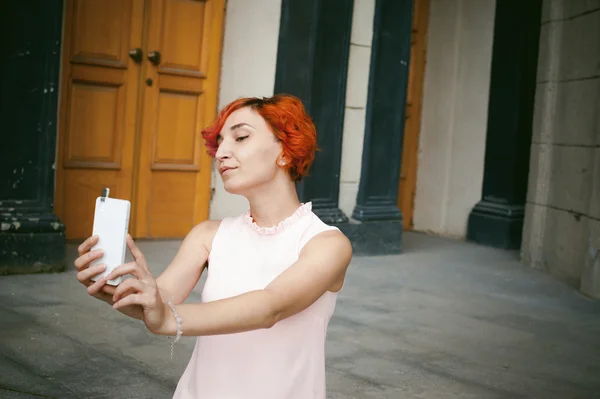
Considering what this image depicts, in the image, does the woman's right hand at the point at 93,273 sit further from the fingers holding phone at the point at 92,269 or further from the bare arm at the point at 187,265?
the bare arm at the point at 187,265

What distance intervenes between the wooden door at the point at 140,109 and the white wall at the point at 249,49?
0.10 m

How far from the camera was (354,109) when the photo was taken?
723 cm

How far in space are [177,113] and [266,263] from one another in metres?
5.32

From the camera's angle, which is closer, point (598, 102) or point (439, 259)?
point (598, 102)

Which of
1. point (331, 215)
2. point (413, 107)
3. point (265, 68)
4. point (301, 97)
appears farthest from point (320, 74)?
point (413, 107)

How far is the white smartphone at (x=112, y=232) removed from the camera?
1.45m

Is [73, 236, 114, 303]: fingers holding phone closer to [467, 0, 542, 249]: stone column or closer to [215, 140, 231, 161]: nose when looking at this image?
[215, 140, 231, 161]: nose

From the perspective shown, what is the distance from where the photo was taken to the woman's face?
6.02 feet

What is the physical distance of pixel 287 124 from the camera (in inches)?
73.1

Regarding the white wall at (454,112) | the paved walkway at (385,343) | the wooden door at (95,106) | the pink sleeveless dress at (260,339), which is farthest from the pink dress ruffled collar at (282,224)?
the white wall at (454,112)

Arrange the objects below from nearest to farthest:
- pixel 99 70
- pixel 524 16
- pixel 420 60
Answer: pixel 99 70 < pixel 524 16 < pixel 420 60

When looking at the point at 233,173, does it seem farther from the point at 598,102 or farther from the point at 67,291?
the point at 598,102

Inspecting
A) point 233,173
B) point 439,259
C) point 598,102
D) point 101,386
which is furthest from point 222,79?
point 233,173

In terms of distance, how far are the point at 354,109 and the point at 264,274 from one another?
555cm
